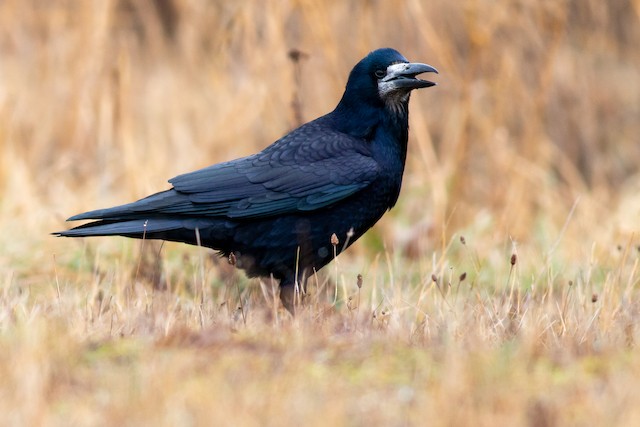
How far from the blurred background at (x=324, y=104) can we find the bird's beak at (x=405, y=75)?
3.27ft

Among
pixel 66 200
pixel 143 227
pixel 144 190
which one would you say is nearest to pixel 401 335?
pixel 143 227

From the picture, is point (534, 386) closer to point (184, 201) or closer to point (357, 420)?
point (357, 420)

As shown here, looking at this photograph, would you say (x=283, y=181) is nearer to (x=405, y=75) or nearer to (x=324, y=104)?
(x=405, y=75)

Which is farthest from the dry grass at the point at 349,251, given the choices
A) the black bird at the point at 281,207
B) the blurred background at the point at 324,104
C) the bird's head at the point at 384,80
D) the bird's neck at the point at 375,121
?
the bird's head at the point at 384,80

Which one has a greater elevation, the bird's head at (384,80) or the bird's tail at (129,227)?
the bird's head at (384,80)

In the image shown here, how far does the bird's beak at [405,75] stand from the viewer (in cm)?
511

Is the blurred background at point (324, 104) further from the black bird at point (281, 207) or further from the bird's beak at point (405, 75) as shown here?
the black bird at point (281, 207)

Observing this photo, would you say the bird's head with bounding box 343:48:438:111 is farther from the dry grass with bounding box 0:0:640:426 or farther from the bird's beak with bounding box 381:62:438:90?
the dry grass with bounding box 0:0:640:426

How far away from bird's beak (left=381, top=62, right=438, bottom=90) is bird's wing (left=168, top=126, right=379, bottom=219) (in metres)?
0.38

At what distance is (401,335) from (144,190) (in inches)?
143

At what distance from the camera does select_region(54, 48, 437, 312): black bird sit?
4840 millimetres

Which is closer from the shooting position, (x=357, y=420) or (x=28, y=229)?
(x=357, y=420)

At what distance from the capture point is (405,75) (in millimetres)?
5176

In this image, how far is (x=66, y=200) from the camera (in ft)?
25.1
